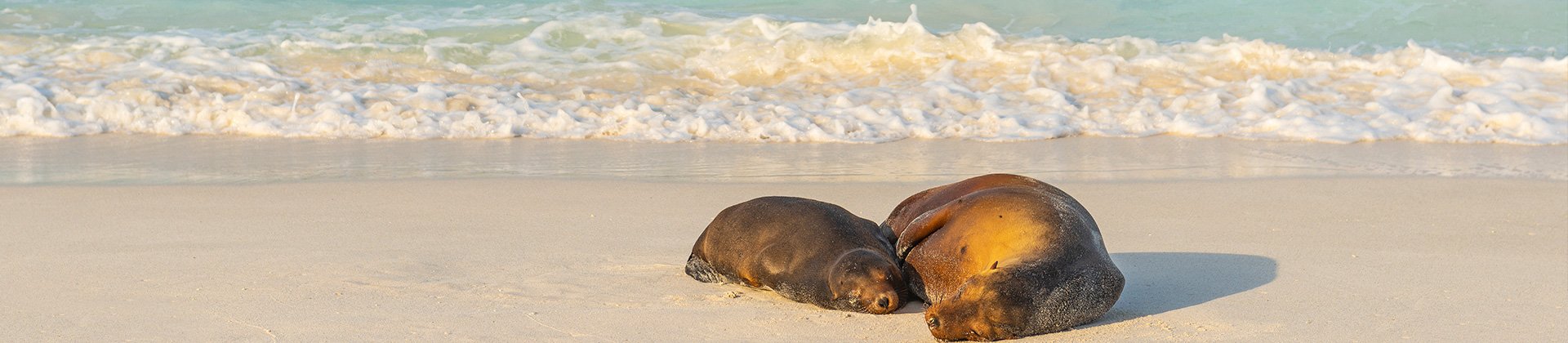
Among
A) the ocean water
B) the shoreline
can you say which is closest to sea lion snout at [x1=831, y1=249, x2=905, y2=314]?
the shoreline

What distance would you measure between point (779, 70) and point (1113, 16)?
4.63 metres

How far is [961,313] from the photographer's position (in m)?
3.43

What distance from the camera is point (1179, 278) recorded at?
14.6 feet

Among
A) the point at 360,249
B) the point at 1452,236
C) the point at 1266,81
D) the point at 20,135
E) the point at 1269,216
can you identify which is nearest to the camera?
the point at 360,249

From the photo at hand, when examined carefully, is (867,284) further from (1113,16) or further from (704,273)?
(1113,16)

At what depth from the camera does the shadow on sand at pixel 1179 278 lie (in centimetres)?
404

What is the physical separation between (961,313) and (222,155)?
534 cm

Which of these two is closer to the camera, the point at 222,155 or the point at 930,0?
the point at 222,155

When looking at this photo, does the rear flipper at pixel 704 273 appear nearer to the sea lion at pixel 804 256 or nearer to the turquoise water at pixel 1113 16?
the sea lion at pixel 804 256

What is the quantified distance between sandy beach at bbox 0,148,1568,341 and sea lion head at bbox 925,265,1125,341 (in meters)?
0.10

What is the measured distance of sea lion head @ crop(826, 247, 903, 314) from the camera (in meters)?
3.78

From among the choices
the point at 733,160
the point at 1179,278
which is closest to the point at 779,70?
the point at 733,160

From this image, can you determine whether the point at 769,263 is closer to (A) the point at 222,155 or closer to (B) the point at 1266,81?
(A) the point at 222,155

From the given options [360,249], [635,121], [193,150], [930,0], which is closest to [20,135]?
[193,150]
